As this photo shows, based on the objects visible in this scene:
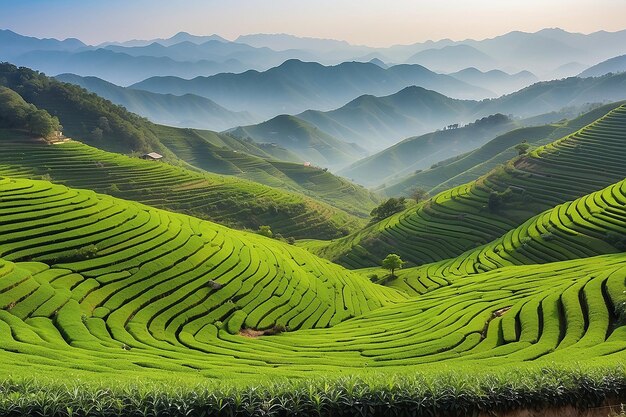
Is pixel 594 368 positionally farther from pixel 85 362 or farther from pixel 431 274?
pixel 431 274

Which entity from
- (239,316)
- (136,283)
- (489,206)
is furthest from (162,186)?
(239,316)

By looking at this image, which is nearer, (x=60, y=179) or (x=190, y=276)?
(x=190, y=276)

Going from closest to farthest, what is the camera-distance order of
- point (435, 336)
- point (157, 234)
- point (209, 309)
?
point (435, 336)
point (209, 309)
point (157, 234)

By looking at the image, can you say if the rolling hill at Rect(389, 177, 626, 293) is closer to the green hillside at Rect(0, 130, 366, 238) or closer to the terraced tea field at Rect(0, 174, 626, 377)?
the terraced tea field at Rect(0, 174, 626, 377)

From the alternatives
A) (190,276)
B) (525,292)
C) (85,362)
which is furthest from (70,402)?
(525,292)

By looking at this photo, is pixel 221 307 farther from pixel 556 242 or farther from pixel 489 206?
pixel 489 206

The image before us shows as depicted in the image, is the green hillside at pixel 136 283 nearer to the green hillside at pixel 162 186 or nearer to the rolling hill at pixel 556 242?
the rolling hill at pixel 556 242
